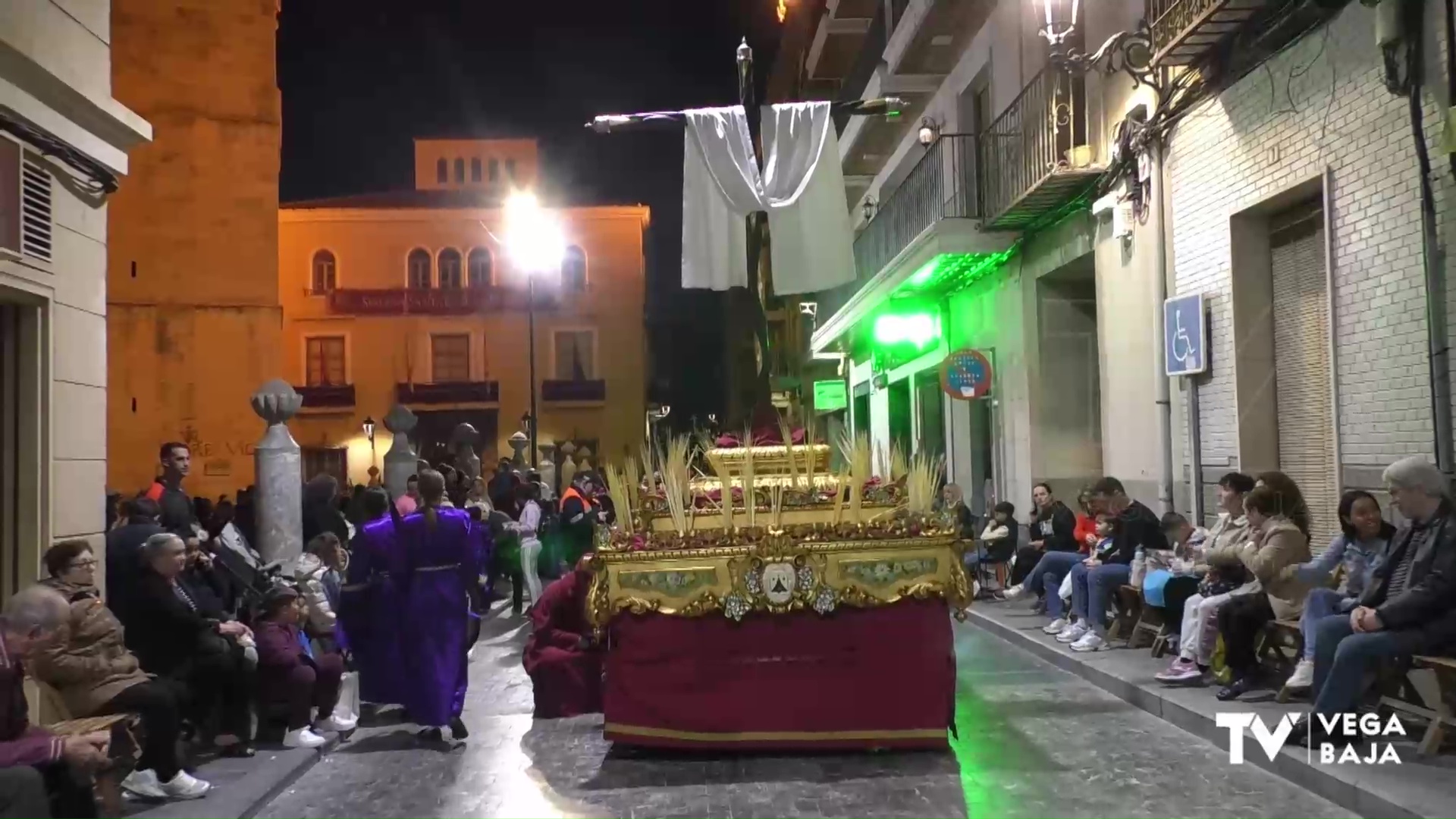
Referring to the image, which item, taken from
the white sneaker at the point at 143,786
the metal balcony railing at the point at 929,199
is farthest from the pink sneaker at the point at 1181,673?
the metal balcony railing at the point at 929,199

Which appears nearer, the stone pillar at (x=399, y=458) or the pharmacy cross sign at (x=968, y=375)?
the stone pillar at (x=399, y=458)

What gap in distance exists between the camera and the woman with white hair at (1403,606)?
621 centimetres

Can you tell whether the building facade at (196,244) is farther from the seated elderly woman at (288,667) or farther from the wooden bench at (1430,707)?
the wooden bench at (1430,707)

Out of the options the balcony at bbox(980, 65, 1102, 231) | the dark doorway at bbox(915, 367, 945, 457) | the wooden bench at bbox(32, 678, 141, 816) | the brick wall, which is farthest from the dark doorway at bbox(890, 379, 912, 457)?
the wooden bench at bbox(32, 678, 141, 816)

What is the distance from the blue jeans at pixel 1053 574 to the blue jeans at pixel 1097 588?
0.80m

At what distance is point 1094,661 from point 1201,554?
4.07ft

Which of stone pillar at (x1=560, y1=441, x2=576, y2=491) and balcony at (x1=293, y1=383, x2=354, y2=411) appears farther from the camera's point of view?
balcony at (x1=293, y1=383, x2=354, y2=411)

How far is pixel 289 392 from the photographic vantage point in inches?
451

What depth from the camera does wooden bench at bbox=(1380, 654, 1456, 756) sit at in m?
6.09

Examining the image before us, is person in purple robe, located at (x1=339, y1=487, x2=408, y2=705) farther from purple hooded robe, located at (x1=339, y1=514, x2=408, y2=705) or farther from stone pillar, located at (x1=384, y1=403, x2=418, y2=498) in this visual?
stone pillar, located at (x1=384, y1=403, x2=418, y2=498)

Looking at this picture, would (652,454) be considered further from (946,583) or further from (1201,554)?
(1201,554)

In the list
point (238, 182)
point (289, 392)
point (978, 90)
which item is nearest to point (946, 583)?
point (289, 392)

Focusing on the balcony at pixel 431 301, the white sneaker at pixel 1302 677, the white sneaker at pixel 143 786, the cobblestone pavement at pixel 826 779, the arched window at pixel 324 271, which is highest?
the arched window at pixel 324 271

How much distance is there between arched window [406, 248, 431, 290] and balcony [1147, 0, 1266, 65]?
32558 millimetres
